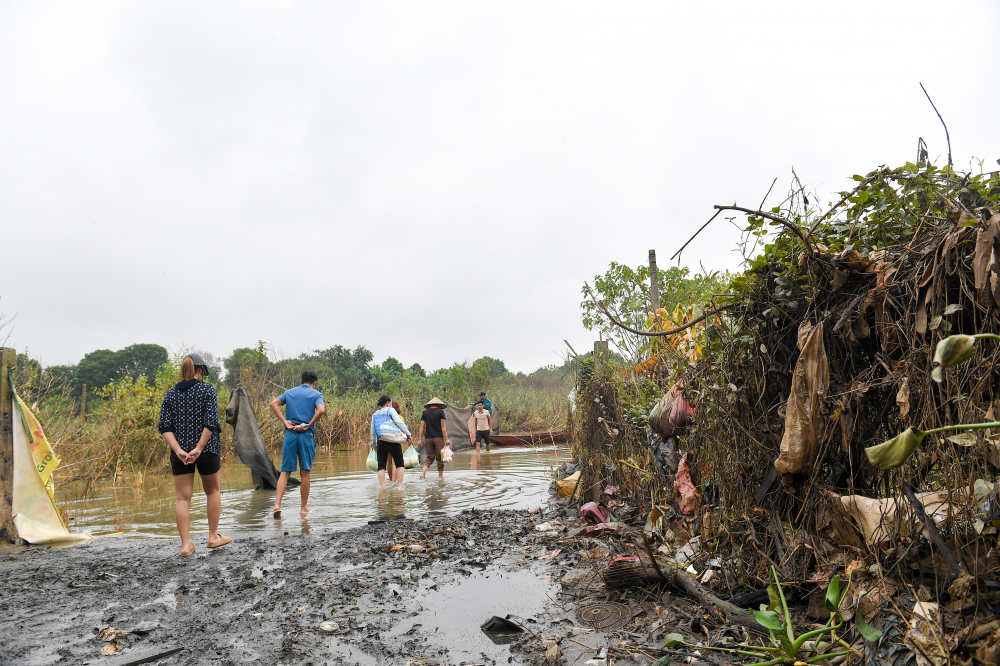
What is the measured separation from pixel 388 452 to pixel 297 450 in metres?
2.51

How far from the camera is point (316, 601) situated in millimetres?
4004

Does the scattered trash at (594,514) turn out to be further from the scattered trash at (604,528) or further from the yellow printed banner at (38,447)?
the yellow printed banner at (38,447)

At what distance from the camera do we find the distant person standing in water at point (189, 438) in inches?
220

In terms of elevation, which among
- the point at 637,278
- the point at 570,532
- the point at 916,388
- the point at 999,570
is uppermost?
the point at 637,278

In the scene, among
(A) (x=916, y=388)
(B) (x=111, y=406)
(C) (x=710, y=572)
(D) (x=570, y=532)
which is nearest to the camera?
(A) (x=916, y=388)

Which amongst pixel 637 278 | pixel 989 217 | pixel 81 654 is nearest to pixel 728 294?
pixel 989 217

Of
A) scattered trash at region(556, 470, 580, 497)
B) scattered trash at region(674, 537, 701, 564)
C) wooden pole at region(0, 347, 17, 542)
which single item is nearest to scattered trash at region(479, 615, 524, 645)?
scattered trash at region(674, 537, 701, 564)

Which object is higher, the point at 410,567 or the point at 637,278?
the point at 637,278

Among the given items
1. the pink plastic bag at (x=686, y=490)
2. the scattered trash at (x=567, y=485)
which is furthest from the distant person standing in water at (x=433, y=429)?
the pink plastic bag at (x=686, y=490)

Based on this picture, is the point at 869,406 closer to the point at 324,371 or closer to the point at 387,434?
the point at 387,434

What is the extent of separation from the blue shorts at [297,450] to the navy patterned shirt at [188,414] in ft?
6.13

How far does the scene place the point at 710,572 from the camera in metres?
3.68

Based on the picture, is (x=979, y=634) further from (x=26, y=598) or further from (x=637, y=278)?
(x=637, y=278)

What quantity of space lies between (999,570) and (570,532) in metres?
3.99
